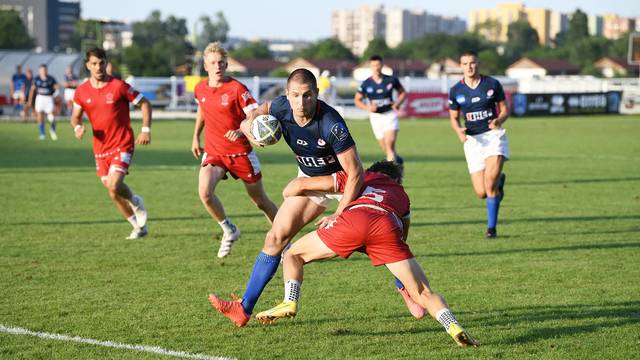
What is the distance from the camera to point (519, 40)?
177 m

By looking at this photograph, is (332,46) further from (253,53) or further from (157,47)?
(157,47)

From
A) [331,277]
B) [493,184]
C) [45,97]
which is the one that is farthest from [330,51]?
[331,277]

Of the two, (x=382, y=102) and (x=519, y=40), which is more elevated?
(x=519, y=40)

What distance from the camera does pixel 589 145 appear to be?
29.8 meters

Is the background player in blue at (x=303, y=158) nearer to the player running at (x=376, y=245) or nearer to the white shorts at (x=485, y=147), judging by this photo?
the player running at (x=376, y=245)

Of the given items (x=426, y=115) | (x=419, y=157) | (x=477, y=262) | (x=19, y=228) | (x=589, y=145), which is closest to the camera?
(x=477, y=262)

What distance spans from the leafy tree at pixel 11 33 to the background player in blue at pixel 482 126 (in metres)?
105

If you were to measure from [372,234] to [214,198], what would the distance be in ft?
15.0

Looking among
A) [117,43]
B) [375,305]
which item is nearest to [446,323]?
[375,305]

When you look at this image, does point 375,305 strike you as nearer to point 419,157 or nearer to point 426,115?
point 419,157

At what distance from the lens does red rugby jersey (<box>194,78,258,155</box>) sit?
426 inches

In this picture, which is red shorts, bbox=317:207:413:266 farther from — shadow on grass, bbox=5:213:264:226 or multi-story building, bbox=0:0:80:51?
multi-story building, bbox=0:0:80:51

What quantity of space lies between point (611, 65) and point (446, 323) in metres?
125

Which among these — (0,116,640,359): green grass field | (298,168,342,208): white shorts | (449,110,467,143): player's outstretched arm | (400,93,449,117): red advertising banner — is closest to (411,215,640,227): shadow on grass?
(0,116,640,359): green grass field
